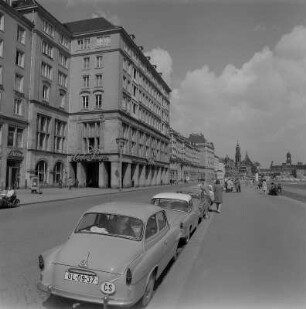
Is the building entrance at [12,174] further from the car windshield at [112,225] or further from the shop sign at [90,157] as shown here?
the car windshield at [112,225]

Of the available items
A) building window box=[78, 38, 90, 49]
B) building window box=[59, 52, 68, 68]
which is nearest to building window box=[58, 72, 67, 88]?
building window box=[59, 52, 68, 68]

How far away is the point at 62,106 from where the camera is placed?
151ft

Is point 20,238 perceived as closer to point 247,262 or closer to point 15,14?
point 247,262

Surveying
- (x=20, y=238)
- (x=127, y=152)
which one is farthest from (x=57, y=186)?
(x=20, y=238)

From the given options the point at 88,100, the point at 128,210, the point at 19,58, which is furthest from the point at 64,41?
the point at 128,210

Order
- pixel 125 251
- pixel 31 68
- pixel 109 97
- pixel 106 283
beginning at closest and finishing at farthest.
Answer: pixel 106 283 → pixel 125 251 → pixel 31 68 → pixel 109 97

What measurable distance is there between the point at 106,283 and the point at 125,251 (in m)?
0.64

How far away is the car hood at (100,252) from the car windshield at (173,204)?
501 cm

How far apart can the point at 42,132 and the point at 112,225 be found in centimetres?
3733

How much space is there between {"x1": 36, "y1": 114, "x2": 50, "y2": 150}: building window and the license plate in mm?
37076

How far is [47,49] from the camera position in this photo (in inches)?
1638

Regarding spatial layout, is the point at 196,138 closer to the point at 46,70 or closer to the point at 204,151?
the point at 204,151

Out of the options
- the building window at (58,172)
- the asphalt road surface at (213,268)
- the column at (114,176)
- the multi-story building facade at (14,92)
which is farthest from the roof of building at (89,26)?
the asphalt road surface at (213,268)

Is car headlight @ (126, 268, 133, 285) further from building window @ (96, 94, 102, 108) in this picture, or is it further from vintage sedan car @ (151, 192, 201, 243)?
building window @ (96, 94, 102, 108)
